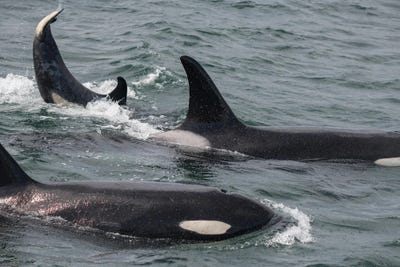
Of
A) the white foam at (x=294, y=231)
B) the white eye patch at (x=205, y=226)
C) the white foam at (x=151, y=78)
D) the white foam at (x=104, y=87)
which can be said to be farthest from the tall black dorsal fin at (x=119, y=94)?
the white eye patch at (x=205, y=226)

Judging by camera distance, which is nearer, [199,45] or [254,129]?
[254,129]

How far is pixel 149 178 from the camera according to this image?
12.5m

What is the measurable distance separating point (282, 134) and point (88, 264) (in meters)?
5.79

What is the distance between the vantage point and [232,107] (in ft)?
59.7

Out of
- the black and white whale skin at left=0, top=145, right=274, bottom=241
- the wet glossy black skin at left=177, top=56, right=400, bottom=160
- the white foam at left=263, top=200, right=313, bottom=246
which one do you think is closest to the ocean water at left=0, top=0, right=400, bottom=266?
the white foam at left=263, top=200, right=313, bottom=246

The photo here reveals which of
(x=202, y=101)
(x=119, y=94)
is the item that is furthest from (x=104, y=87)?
(x=202, y=101)

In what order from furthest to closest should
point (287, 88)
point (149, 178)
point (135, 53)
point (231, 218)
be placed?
1. point (135, 53)
2. point (287, 88)
3. point (149, 178)
4. point (231, 218)

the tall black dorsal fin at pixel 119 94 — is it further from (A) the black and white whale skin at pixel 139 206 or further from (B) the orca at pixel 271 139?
(A) the black and white whale skin at pixel 139 206

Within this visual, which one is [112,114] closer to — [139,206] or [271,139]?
[271,139]

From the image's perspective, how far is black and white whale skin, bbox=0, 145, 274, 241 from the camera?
381 inches

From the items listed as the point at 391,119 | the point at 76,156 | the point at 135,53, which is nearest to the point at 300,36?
the point at 135,53

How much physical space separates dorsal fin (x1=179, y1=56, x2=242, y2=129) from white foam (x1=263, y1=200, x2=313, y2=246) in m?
2.84

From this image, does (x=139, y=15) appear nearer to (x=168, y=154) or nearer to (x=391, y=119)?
(x=391, y=119)

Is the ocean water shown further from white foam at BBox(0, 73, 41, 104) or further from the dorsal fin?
the dorsal fin
